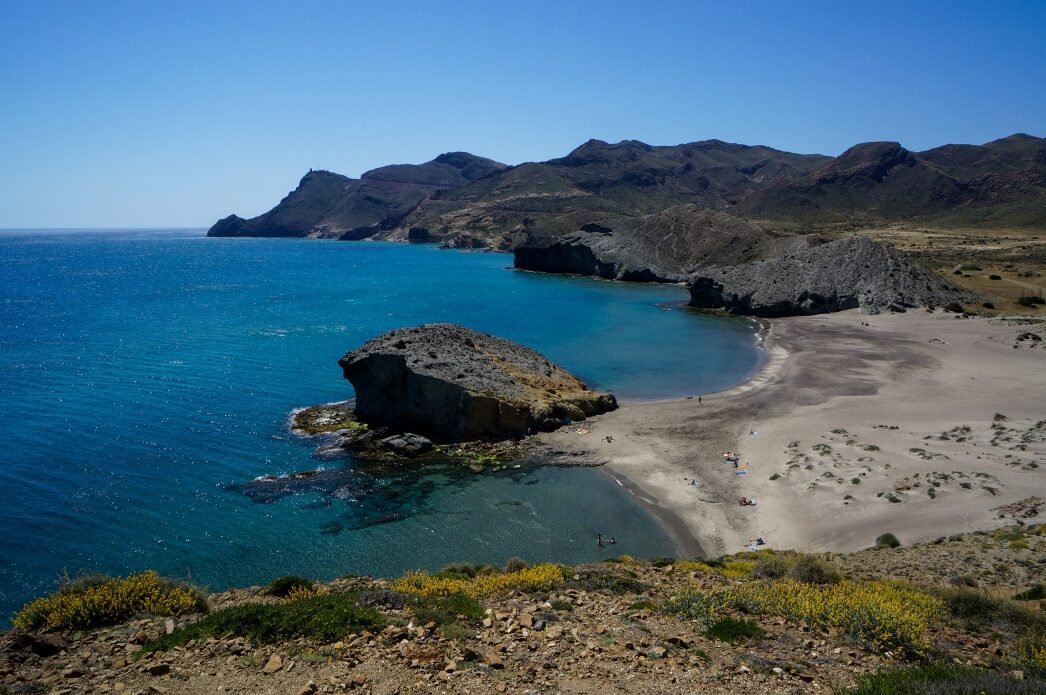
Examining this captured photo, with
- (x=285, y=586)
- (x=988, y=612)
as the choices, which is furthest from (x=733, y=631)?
(x=285, y=586)

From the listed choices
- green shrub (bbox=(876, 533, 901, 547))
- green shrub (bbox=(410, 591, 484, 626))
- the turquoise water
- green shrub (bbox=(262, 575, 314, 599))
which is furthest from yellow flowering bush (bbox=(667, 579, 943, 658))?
the turquoise water

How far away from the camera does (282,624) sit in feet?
35.0

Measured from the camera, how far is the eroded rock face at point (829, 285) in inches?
2675

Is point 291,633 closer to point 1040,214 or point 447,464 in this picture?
point 447,464

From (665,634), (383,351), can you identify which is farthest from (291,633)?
(383,351)

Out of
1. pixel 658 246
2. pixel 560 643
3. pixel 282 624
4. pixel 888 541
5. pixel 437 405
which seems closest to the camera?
pixel 560 643

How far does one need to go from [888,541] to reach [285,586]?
17.5 m

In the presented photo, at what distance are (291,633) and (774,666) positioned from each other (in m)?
7.75

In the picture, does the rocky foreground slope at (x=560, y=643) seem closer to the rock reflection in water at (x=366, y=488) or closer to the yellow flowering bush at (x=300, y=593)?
the yellow flowering bush at (x=300, y=593)

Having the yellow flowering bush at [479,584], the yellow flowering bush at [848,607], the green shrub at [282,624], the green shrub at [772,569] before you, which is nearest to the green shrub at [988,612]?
the yellow flowering bush at [848,607]

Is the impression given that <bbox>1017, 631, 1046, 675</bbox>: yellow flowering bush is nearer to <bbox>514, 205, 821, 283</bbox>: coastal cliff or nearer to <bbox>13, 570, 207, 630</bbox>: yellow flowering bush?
<bbox>13, 570, 207, 630</bbox>: yellow flowering bush

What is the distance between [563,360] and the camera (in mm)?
49719

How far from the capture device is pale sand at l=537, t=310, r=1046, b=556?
22.5m

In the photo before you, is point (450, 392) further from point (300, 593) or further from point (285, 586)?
point (300, 593)
